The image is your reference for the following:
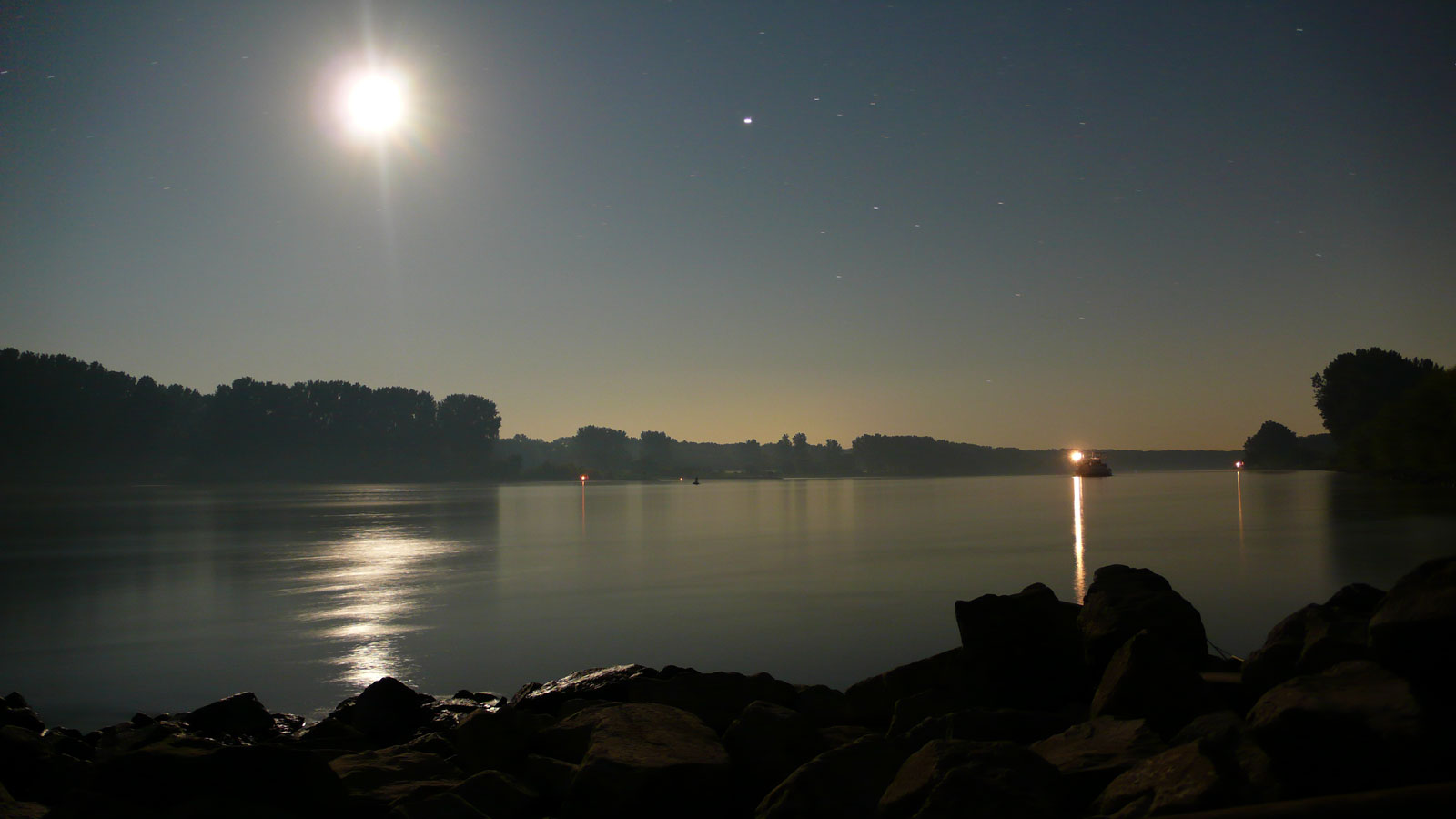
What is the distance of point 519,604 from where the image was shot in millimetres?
15500

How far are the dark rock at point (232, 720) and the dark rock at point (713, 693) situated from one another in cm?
346

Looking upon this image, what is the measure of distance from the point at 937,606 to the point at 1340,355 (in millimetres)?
143461

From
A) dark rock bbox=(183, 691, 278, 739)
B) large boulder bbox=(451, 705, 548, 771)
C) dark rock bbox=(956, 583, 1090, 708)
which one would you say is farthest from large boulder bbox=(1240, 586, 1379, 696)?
dark rock bbox=(183, 691, 278, 739)

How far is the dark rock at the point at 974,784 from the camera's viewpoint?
13.7 ft

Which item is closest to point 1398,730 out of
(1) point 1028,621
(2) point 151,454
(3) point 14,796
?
(1) point 1028,621

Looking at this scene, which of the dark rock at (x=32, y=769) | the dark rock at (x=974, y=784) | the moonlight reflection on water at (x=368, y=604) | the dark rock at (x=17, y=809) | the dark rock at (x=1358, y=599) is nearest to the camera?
the dark rock at (x=974, y=784)

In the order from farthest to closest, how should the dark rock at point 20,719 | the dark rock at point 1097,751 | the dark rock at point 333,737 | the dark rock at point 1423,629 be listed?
the dark rock at point 20,719 < the dark rock at point 333,737 < the dark rock at point 1097,751 < the dark rock at point 1423,629

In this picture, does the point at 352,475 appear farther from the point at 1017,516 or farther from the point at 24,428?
the point at 1017,516

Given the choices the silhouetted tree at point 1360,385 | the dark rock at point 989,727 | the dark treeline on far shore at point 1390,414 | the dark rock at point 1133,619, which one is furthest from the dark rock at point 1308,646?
the silhouetted tree at point 1360,385

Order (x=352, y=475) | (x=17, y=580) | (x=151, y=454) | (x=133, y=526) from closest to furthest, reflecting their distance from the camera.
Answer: (x=17, y=580)
(x=133, y=526)
(x=151, y=454)
(x=352, y=475)

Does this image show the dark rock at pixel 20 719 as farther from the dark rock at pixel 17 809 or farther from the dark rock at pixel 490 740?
the dark rock at pixel 490 740

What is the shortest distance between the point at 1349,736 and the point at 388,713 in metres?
7.30

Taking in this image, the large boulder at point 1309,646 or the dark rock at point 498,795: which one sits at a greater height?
the large boulder at point 1309,646

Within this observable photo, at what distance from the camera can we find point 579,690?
8375 millimetres
